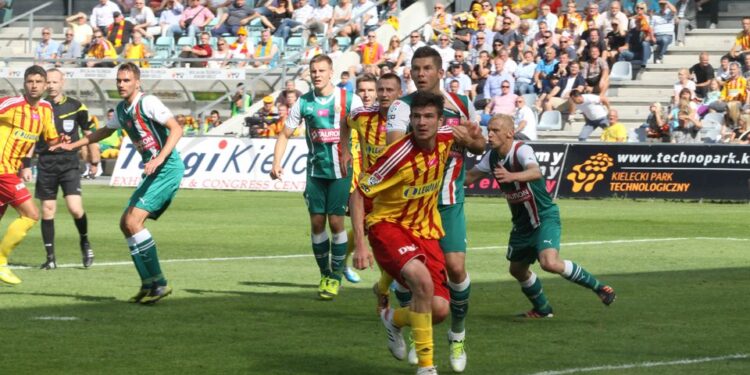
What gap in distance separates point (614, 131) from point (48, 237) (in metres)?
16.7

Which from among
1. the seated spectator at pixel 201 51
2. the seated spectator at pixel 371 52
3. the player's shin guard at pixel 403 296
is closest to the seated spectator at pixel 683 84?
the seated spectator at pixel 371 52

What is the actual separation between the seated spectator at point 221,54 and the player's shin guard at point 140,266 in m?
25.8

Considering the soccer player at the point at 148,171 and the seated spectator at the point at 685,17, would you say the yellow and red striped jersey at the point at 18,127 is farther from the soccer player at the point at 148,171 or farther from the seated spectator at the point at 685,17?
the seated spectator at the point at 685,17

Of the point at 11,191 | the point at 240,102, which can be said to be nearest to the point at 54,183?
the point at 11,191

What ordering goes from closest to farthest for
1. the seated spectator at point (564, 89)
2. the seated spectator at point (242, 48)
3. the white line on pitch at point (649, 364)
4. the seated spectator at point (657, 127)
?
the white line on pitch at point (649, 364) → the seated spectator at point (657, 127) → the seated spectator at point (564, 89) → the seated spectator at point (242, 48)

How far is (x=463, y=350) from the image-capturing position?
29.8 ft

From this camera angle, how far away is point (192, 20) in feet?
136

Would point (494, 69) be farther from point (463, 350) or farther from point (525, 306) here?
point (463, 350)

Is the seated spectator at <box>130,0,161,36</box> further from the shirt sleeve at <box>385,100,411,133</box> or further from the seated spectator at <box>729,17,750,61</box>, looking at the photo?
the shirt sleeve at <box>385,100,411,133</box>

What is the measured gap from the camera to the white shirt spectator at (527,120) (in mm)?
30812

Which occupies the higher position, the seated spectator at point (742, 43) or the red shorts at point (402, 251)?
the red shorts at point (402, 251)

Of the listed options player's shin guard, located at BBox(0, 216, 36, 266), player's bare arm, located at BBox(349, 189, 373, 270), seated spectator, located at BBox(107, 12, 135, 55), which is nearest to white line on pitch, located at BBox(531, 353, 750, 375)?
player's bare arm, located at BBox(349, 189, 373, 270)

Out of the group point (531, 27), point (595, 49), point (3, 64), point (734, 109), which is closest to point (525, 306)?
point (734, 109)

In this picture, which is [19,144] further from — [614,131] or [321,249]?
[614,131]
